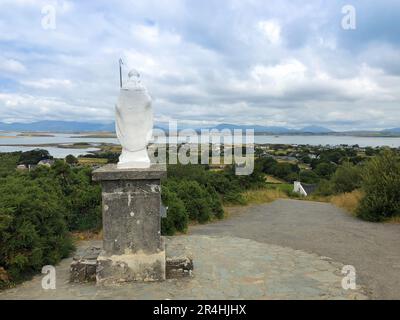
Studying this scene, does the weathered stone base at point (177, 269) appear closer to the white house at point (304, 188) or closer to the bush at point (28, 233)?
the bush at point (28, 233)

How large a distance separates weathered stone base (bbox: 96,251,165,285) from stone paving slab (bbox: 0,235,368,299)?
133mm

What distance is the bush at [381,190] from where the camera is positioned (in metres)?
11.2

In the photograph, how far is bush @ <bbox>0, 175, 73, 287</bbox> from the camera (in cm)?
611

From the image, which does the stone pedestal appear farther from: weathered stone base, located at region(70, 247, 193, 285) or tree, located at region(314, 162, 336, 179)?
tree, located at region(314, 162, 336, 179)

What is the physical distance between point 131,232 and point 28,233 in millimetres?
1770

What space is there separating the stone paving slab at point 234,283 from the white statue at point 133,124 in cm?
169

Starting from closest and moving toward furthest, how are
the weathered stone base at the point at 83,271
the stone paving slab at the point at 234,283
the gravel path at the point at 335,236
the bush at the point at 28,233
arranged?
the stone paving slab at the point at 234,283 → the weathered stone base at the point at 83,271 → the bush at the point at 28,233 → the gravel path at the point at 335,236

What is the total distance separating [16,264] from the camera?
610 cm

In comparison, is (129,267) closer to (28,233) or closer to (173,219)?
(28,233)

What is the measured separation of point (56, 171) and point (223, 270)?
19.9 feet

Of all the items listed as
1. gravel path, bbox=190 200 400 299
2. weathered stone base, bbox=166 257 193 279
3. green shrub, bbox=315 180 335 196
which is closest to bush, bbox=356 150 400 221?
gravel path, bbox=190 200 400 299

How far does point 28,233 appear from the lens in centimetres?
631

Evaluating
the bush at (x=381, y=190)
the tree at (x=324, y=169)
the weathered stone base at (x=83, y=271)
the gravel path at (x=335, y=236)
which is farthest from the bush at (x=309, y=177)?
the weathered stone base at (x=83, y=271)

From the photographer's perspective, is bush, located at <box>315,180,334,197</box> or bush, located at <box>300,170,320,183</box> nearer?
bush, located at <box>315,180,334,197</box>
